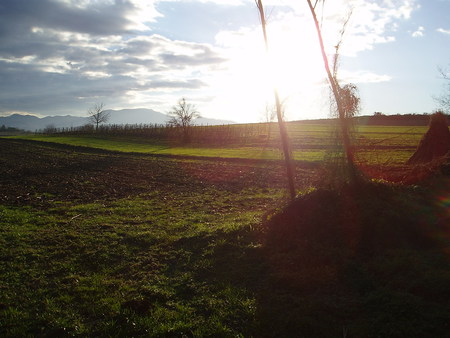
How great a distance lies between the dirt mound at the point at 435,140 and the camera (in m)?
18.9

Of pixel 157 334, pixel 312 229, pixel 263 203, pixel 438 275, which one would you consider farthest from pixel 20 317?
pixel 263 203

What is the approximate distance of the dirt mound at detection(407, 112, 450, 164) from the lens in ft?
62.0

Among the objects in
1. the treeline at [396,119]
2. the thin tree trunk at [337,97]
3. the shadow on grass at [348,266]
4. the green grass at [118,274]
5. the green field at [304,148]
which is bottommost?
the green grass at [118,274]

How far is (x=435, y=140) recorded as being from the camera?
63.4ft

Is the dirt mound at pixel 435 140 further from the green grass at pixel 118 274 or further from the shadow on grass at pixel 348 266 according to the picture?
the green grass at pixel 118 274

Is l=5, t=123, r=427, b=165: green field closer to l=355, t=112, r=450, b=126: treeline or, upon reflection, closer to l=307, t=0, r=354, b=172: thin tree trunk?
l=307, t=0, r=354, b=172: thin tree trunk

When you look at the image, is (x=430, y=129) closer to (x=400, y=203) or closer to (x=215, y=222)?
(x=400, y=203)

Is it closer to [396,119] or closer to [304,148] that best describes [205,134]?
[304,148]

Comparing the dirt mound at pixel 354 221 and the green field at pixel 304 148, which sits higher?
the green field at pixel 304 148

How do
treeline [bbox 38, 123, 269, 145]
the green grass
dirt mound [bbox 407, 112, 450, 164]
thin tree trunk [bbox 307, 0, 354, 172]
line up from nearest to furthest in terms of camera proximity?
the green grass, thin tree trunk [bbox 307, 0, 354, 172], dirt mound [bbox 407, 112, 450, 164], treeline [bbox 38, 123, 269, 145]

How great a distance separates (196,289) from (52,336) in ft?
8.95

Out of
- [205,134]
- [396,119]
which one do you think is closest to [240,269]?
[205,134]

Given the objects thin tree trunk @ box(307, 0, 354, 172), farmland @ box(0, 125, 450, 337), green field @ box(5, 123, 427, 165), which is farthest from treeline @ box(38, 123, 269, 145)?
farmland @ box(0, 125, 450, 337)

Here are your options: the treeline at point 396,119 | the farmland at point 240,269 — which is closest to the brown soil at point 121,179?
the farmland at point 240,269
